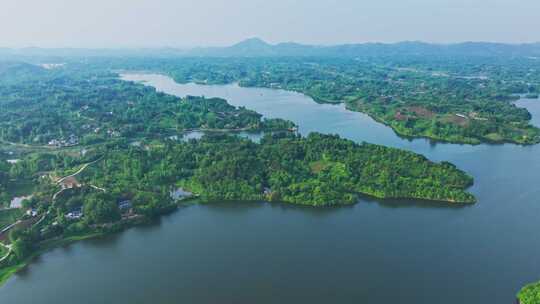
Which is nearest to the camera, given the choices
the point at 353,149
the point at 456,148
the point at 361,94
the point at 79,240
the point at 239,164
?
the point at 79,240

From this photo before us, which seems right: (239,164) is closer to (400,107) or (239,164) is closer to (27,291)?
(27,291)

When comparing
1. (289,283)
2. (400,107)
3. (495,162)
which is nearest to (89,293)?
(289,283)

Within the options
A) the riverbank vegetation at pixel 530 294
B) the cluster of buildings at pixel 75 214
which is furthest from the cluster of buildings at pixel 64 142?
the riverbank vegetation at pixel 530 294

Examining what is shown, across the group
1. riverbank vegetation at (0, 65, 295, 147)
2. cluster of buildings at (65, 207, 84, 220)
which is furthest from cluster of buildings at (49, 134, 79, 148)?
cluster of buildings at (65, 207, 84, 220)

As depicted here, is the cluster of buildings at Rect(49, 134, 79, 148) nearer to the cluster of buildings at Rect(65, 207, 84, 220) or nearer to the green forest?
the cluster of buildings at Rect(65, 207, 84, 220)

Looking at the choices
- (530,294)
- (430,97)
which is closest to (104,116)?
(530,294)

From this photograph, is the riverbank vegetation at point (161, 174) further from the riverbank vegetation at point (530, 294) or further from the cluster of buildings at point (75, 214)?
the riverbank vegetation at point (530, 294)

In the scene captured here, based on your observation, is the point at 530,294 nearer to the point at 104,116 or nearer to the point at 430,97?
the point at 104,116

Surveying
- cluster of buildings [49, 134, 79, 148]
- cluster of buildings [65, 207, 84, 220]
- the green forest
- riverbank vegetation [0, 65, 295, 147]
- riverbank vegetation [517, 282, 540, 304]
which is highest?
the green forest

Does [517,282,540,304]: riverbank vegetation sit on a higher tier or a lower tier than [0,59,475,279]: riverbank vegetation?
lower

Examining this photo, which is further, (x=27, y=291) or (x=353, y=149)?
(x=353, y=149)

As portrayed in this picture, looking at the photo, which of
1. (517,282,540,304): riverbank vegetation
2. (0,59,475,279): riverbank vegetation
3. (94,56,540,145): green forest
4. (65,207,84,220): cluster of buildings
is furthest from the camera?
(94,56,540,145): green forest
